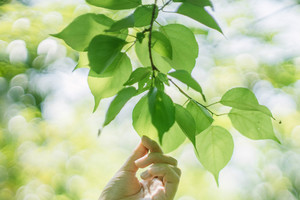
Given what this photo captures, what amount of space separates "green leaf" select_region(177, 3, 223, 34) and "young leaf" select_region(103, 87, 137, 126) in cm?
9

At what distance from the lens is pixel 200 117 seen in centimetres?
33

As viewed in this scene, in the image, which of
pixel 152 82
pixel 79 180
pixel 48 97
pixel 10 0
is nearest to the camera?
pixel 152 82

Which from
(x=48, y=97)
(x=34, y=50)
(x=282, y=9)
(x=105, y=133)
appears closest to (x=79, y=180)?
(x=105, y=133)

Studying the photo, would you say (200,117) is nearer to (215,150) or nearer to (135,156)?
(215,150)

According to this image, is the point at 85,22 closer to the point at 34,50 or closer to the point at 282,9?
the point at 34,50

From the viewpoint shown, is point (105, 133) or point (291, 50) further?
point (105, 133)

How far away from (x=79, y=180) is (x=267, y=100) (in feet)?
4.34

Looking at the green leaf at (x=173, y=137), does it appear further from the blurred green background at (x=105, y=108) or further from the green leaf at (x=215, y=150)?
the blurred green background at (x=105, y=108)

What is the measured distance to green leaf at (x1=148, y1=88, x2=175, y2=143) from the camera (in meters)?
0.23

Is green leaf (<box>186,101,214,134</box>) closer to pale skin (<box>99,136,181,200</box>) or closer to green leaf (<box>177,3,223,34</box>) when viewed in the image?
green leaf (<box>177,3,223,34</box>)

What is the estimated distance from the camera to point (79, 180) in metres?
1.93

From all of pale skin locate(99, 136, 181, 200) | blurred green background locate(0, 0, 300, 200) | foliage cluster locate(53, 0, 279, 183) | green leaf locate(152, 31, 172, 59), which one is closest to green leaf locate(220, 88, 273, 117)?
foliage cluster locate(53, 0, 279, 183)

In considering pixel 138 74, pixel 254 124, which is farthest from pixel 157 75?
pixel 254 124

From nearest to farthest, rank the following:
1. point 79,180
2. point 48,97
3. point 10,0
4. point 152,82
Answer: point 152,82 → point 10,0 → point 79,180 → point 48,97
